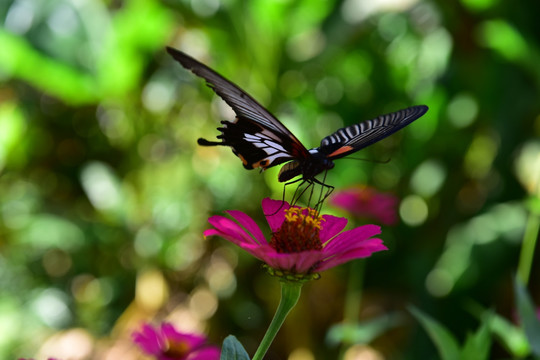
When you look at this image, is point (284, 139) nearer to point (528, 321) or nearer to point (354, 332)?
point (528, 321)

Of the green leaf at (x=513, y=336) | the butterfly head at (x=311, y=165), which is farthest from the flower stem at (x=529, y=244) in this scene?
the butterfly head at (x=311, y=165)

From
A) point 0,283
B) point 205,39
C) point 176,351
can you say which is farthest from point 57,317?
point 176,351

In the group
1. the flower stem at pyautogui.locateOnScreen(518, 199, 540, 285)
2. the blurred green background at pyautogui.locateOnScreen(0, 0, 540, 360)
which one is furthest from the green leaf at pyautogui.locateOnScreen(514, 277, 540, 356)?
the blurred green background at pyautogui.locateOnScreen(0, 0, 540, 360)

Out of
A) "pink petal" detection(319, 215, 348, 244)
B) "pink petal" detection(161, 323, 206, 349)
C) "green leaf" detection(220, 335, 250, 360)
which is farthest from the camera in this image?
"pink petal" detection(161, 323, 206, 349)

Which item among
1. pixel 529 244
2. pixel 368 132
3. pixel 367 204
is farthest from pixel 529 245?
pixel 368 132

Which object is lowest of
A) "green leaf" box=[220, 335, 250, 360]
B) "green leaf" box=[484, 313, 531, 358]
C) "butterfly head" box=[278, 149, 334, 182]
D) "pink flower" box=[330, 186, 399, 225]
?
"green leaf" box=[484, 313, 531, 358]

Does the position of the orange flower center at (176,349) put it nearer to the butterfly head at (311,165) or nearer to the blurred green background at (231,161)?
the butterfly head at (311,165)

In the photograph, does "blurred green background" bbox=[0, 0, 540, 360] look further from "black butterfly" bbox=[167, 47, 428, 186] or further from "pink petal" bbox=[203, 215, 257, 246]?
"pink petal" bbox=[203, 215, 257, 246]
